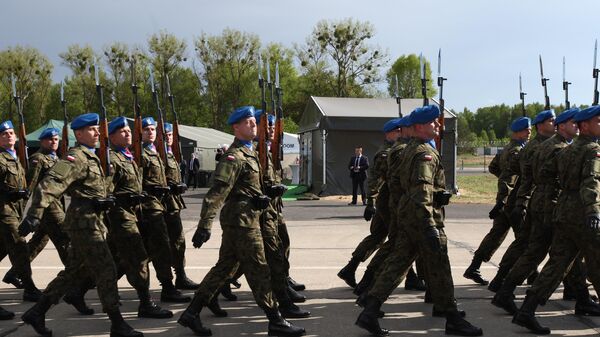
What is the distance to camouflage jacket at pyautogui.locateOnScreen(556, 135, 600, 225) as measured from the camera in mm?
5262

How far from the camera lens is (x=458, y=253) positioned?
33.2 ft

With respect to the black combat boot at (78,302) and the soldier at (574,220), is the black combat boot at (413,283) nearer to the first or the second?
the soldier at (574,220)

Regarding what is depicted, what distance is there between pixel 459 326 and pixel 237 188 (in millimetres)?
2087

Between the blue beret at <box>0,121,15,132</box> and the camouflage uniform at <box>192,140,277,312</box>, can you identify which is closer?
the camouflage uniform at <box>192,140,277,312</box>

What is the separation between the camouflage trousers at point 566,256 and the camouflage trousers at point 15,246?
16.1 feet

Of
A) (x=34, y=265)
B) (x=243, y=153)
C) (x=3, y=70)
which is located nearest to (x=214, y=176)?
(x=243, y=153)

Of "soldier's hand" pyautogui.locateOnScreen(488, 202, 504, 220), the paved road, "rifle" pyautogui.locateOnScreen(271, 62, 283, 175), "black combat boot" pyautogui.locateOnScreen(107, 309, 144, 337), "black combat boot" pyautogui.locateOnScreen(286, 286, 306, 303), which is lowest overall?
the paved road

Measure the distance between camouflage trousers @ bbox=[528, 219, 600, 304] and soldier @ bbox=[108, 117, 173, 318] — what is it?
128 inches

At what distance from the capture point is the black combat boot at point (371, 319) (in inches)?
216

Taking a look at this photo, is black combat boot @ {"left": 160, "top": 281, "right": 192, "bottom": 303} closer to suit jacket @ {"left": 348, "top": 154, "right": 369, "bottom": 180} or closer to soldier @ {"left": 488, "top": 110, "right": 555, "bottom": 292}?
soldier @ {"left": 488, "top": 110, "right": 555, "bottom": 292}

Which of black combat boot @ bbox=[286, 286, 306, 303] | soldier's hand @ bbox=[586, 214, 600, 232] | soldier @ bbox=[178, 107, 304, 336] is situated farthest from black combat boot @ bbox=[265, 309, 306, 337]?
soldier's hand @ bbox=[586, 214, 600, 232]

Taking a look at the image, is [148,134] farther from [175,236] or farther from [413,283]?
[413,283]

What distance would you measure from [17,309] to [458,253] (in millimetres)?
6099


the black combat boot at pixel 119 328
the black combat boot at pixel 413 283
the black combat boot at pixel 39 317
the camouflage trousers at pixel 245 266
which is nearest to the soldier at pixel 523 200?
the black combat boot at pixel 413 283
